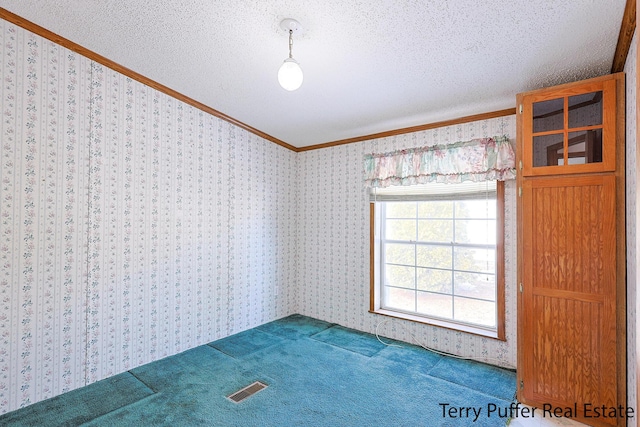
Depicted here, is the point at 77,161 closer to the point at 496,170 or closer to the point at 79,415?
the point at 79,415

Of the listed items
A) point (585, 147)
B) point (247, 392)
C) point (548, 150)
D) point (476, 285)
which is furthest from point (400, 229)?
point (247, 392)

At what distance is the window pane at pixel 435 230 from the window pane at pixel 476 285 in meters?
0.40

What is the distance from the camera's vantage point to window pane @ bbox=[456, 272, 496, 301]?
323 centimetres

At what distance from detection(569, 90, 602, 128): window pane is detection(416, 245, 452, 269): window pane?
1607mm

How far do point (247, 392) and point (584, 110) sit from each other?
327 centimetres

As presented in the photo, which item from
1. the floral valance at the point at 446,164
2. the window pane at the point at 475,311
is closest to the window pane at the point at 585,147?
the floral valance at the point at 446,164

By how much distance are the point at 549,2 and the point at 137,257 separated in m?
3.59

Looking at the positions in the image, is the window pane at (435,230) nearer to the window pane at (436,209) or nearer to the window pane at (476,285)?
the window pane at (436,209)

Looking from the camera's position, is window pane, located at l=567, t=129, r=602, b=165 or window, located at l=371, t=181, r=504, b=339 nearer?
window pane, located at l=567, t=129, r=602, b=165

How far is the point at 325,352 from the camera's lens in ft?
11.0

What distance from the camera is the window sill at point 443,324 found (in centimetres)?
314

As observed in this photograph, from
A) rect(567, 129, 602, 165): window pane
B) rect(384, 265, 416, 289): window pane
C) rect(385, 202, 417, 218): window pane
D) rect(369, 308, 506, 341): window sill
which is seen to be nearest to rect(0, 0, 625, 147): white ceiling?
rect(567, 129, 602, 165): window pane

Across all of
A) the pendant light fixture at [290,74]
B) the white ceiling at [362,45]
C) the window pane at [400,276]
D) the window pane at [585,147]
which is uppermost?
the white ceiling at [362,45]

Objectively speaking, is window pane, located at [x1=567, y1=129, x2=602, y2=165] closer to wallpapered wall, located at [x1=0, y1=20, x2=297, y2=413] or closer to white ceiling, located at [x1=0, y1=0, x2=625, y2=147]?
white ceiling, located at [x1=0, y1=0, x2=625, y2=147]
